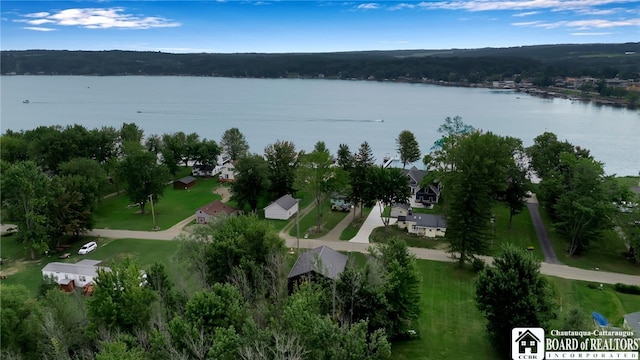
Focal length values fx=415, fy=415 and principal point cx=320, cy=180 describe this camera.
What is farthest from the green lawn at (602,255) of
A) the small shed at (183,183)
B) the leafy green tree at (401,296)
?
the small shed at (183,183)

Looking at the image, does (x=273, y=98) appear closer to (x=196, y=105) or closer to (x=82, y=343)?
(x=196, y=105)

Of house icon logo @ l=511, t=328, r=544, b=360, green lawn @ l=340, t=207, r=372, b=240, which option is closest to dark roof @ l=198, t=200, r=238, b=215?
green lawn @ l=340, t=207, r=372, b=240

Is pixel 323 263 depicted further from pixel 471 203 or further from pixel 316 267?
pixel 471 203

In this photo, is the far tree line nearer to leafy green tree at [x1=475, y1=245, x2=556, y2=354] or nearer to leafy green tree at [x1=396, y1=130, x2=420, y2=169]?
leafy green tree at [x1=396, y1=130, x2=420, y2=169]

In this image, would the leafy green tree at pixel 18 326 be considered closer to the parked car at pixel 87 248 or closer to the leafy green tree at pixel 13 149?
the parked car at pixel 87 248

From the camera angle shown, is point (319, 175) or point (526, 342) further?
point (319, 175)

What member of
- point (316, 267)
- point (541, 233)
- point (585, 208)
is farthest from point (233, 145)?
point (585, 208)
